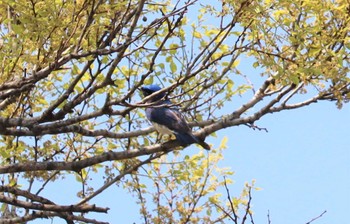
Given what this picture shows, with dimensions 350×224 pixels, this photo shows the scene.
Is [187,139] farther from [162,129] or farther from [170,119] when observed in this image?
[170,119]

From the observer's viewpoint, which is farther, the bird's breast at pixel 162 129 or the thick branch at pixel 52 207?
the bird's breast at pixel 162 129

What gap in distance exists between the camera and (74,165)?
891cm

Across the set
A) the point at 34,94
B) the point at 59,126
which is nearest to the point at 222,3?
the point at 59,126

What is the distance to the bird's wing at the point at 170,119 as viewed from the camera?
32.7 ft

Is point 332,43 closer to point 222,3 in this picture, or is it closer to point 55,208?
point 222,3

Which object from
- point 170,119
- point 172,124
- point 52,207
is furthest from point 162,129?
point 52,207

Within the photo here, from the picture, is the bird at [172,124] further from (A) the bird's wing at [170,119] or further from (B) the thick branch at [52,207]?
(B) the thick branch at [52,207]

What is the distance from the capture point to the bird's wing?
9977 mm

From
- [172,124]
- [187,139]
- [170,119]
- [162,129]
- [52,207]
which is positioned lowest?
[52,207]

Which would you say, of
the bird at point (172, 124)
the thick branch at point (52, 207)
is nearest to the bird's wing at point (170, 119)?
the bird at point (172, 124)

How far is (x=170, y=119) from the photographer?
10.4 meters

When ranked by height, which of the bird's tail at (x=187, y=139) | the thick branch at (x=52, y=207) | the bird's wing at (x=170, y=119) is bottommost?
the thick branch at (x=52, y=207)

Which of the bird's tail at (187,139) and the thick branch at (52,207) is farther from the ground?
the bird's tail at (187,139)

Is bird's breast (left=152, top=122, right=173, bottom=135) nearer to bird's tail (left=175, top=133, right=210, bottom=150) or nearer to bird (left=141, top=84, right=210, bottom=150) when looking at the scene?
bird (left=141, top=84, right=210, bottom=150)
